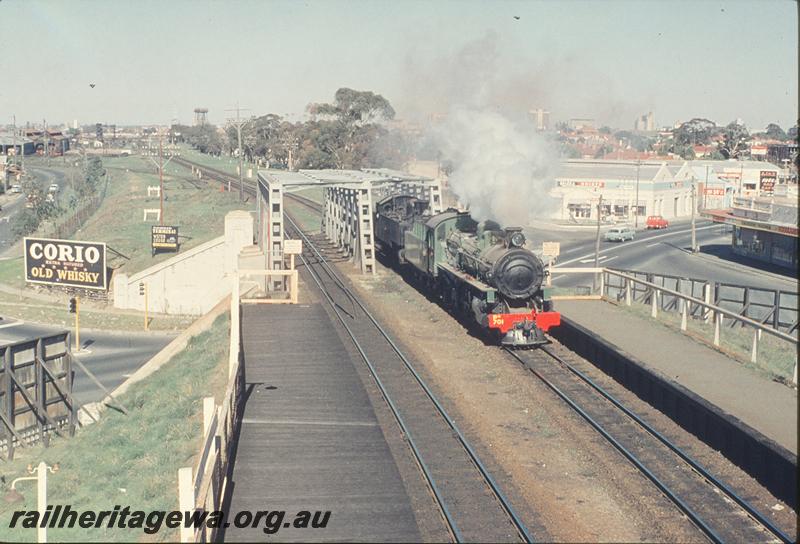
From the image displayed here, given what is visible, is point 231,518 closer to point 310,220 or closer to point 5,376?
point 5,376

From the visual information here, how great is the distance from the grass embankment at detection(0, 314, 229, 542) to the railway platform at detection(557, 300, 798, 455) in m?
9.86

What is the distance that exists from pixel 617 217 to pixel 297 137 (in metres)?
42.4

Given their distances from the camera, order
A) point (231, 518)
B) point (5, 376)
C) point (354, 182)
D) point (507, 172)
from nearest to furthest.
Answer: point (231, 518) < point (5, 376) < point (507, 172) < point (354, 182)

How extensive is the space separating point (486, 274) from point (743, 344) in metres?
8.16

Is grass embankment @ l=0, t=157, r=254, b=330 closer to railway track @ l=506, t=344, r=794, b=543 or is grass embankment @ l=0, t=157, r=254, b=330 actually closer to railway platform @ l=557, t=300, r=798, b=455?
railway platform @ l=557, t=300, r=798, b=455

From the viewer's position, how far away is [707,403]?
15.7m

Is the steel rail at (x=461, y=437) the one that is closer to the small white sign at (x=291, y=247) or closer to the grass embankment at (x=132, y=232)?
the small white sign at (x=291, y=247)

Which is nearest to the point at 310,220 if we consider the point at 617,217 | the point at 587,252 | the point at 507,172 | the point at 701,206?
the point at 587,252

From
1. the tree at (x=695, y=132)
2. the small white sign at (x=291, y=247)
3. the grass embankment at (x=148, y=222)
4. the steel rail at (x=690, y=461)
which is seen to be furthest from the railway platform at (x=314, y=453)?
the tree at (x=695, y=132)

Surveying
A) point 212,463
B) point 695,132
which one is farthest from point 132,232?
point 695,132

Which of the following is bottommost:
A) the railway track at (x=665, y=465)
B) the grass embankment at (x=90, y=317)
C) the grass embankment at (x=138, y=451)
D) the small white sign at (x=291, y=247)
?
the grass embankment at (x=90, y=317)

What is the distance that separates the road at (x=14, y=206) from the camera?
3000 inches

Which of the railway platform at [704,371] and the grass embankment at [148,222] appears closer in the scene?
the railway platform at [704,371]

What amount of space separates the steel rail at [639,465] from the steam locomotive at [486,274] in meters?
2.37
